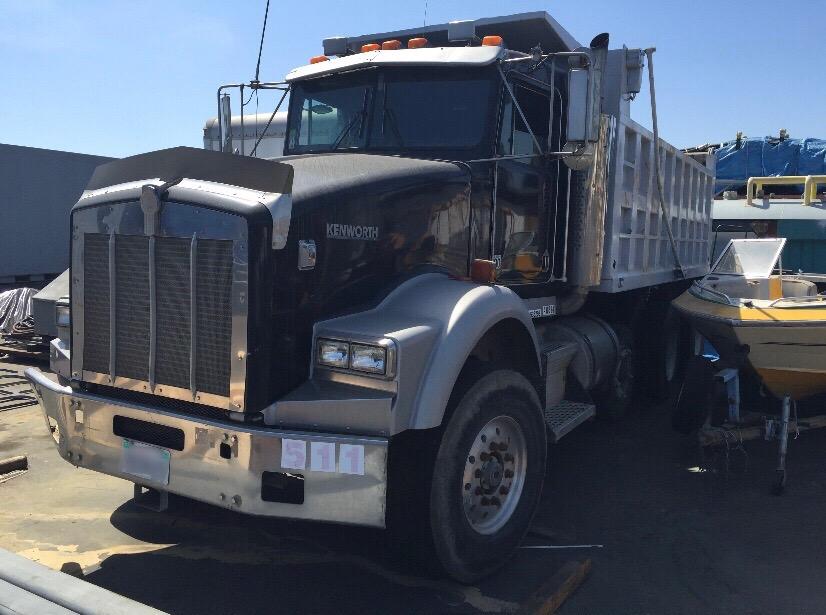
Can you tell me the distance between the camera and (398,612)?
3.26 meters

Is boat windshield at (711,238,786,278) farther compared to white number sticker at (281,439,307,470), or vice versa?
boat windshield at (711,238,786,278)

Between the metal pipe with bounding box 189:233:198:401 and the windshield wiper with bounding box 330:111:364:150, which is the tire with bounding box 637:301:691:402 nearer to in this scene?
the windshield wiper with bounding box 330:111:364:150

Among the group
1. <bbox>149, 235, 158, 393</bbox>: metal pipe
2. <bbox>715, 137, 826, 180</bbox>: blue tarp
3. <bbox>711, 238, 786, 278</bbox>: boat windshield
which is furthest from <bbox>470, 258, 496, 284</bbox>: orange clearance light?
<bbox>715, 137, 826, 180</bbox>: blue tarp

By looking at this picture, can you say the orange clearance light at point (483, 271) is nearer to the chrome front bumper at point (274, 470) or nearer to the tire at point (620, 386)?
the chrome front bumper at point (274, 470)

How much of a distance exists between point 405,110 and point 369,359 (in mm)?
2190

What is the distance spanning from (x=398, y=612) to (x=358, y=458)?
34.7 inches

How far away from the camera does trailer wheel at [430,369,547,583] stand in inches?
127

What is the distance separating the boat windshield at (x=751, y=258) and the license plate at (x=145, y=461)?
5.66 meters

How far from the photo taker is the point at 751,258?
7.14m

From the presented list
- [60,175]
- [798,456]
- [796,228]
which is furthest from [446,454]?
[60,175]

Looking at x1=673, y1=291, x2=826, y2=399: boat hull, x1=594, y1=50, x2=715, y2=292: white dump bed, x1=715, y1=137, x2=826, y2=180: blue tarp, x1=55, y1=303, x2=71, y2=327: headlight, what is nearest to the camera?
x1=55, y1=303, x2=71, y2=327: headlight

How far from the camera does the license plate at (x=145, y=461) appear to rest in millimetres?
3123

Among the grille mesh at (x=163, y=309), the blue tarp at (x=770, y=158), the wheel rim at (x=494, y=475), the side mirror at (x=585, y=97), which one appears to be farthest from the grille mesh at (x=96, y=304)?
the blue tarp at (x=770, y=158)

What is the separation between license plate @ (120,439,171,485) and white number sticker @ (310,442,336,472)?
2.27 ft
